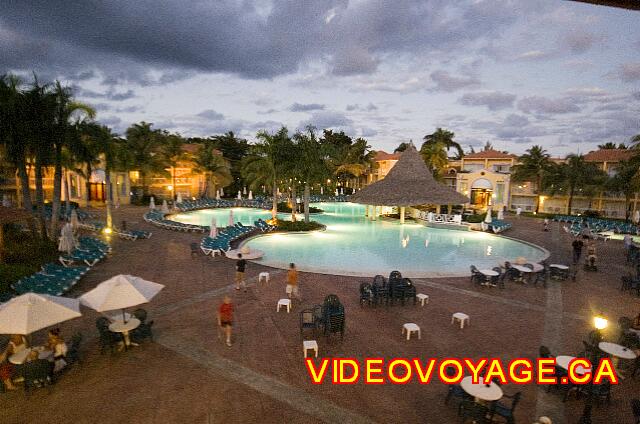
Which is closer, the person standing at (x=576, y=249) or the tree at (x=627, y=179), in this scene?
the person standing at (x=576, y=249)

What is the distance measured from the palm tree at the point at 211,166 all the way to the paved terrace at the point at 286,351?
3628 centimetres

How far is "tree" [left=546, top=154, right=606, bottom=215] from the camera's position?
4075 cm

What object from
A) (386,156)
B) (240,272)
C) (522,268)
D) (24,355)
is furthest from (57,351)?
(386,156)

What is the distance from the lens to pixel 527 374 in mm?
7965

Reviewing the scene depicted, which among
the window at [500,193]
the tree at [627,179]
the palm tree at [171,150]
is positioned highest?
the palm tree at [171,150]

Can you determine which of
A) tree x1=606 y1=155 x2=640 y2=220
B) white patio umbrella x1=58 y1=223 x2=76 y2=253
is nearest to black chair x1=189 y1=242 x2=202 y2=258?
white patio umbrella x1=58 y1=223 x2=76 y2=253

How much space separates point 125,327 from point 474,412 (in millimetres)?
8065

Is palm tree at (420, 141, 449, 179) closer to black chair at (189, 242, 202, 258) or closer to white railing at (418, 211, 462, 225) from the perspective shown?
white railing at (418, 211, 462, 225)

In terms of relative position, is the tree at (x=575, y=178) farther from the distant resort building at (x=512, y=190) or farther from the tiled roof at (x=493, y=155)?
the tiled roof at (x=493, y=155)

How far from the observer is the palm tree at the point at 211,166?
50.0m

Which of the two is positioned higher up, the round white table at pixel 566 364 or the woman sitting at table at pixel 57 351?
the round white table at pixel 566 364

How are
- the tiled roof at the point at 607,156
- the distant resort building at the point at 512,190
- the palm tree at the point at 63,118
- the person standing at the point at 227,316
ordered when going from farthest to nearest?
the tiled roof at the point at 607,156
the distant resort building at the point at 512,190
the palm tree at the point at 63,118
the person standing at the point at 227,316

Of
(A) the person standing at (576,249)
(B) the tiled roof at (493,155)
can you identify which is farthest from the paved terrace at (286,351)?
(B) the tiled roof at (493,155)

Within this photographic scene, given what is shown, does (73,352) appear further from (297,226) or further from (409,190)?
(297,226)
